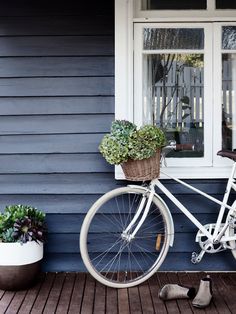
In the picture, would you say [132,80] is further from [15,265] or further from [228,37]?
[15,265]

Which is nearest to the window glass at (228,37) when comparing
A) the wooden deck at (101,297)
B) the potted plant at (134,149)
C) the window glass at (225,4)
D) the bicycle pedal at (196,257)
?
the window glass at (225,4)

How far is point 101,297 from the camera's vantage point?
128 inches

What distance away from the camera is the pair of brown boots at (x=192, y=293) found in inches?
121

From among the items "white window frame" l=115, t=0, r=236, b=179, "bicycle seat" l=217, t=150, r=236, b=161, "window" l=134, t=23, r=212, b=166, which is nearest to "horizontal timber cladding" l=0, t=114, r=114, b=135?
"white window frame" l=115, t=0, r=236, b=179

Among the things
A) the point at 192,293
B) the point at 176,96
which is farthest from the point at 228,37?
the point at 192,293

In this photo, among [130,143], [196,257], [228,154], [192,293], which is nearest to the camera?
[192,293]

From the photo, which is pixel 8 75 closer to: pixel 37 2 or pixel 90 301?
pixel 37 2

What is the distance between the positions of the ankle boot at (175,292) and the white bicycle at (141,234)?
1.03 ft

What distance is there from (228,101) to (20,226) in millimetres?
1672

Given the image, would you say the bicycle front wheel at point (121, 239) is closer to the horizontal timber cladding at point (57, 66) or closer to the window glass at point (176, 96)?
the window glass at point (176, 96)

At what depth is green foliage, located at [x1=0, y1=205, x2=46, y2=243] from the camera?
132 inches

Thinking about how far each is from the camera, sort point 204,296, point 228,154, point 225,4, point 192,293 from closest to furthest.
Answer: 1. point 204,296
2. point 192,293
3. point 228,154
4. point 225,4

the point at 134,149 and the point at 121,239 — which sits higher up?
the point at 134,149

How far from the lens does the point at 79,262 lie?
3738 mm
